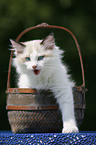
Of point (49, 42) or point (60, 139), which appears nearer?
point (60, 139)

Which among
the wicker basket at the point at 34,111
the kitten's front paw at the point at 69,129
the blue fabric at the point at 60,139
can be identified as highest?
the wicker basket at the point at 34,111

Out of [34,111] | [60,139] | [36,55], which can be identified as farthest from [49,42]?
[60,139]

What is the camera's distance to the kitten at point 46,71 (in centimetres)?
117

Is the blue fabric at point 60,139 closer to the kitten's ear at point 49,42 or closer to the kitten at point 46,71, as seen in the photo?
the kitten at point 46,71

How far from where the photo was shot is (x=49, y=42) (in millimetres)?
1220

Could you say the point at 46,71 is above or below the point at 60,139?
above

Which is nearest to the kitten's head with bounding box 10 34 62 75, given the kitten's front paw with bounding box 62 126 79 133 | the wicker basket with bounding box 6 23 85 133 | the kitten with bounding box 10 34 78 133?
the kitten with bounding box 10 34 78 133

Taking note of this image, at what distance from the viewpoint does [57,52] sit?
4.28 feet

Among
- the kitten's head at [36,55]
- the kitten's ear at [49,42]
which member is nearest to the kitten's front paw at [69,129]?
the kitten's head at [36,55]

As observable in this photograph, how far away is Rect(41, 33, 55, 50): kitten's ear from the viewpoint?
120 centimetres

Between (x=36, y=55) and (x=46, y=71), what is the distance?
0.10 metres

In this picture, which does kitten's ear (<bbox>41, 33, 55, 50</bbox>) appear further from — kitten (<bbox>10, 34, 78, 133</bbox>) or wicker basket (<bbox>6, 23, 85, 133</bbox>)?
wicker basket (<bbox>6, 23, 85, 133</bbox>)

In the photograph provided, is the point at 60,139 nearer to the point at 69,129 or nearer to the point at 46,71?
the point at 69,129

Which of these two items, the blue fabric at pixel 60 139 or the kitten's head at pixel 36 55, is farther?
the kitten's head at pixel 36 55
